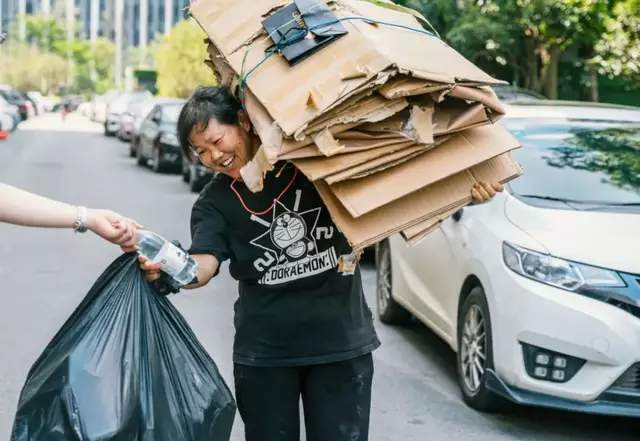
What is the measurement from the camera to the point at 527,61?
24875 mm

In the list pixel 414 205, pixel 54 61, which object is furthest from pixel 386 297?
pixel 54 61

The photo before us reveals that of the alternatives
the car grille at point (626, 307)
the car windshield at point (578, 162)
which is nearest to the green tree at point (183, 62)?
the car windshield at point (578, 162)

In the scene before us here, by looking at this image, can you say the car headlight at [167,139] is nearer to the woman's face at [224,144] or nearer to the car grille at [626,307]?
the car grille at [626,307]

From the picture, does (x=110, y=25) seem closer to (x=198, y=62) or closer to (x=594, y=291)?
(x=198, y=62)

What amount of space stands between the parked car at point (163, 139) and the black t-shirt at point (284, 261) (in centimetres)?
1836

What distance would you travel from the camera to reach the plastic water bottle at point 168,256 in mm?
3104

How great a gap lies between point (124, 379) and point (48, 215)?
479mm

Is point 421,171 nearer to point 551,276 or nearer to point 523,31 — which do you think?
point 551,276

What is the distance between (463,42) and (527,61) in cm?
364

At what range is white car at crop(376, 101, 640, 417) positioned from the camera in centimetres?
508

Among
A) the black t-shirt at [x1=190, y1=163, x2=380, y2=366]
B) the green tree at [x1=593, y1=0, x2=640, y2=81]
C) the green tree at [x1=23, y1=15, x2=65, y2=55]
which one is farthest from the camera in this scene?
the green tree at [x1=23, y1=15, x2=65, y2=55]

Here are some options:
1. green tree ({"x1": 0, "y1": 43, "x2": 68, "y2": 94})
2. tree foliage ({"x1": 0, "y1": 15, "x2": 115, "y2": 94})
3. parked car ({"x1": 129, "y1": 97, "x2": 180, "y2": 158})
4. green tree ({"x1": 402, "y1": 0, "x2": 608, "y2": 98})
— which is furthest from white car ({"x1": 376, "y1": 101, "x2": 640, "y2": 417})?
tree foliage ({"x1": 0, "y1": 15, "x2": 115, "y2": 94})

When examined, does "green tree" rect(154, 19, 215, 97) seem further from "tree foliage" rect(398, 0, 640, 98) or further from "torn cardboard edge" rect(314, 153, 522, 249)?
"torn cardboard edge" rect(314, 153, 522, 249)

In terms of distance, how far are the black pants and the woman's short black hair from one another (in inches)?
28.7
